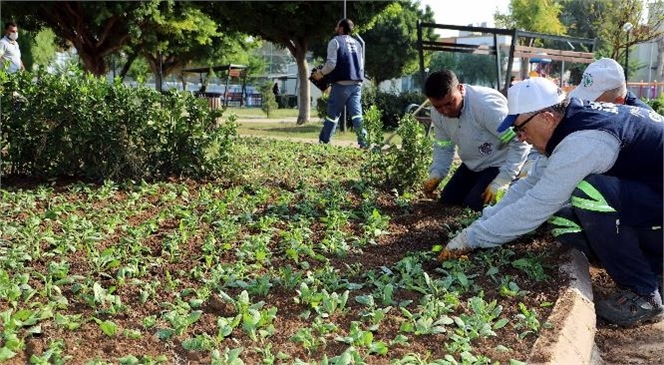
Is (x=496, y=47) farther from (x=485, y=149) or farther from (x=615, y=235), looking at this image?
(x=615, y=235)

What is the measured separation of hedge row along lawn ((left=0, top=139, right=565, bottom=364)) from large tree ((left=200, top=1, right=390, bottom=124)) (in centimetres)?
1093

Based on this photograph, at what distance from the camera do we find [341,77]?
8.80 meters

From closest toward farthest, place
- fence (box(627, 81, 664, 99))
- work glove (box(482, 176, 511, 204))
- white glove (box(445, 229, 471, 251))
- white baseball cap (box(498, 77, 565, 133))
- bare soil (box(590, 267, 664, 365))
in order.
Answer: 1. bare soil (box(590, 267, 664, 365))
2. white baseball cap (box(498, 77, 565, 133))
3. white glove (box(445, 229, 471, 251))
4. work glove (box(482, 176, 511, 204))
5. fence (box(627, 81, 664, 99))

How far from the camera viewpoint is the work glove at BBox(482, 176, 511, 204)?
4.52 m

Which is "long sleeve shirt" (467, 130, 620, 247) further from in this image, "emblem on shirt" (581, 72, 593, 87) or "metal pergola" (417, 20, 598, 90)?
"metal pergola" (417, 20, 598, 90)

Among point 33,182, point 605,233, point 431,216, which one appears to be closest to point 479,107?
point 431,216

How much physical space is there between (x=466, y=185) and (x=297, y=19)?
11.4 metres

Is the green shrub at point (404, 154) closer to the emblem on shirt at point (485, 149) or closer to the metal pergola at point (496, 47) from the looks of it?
the emblem on shirt at point (485, 149)

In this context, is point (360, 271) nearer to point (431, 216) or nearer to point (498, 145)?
point (431, 216)

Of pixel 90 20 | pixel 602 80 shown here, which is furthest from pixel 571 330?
pixel 90 20

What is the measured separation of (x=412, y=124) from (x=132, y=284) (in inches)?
108

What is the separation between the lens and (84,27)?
1983 cm

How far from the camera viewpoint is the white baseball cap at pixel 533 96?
10.5ft

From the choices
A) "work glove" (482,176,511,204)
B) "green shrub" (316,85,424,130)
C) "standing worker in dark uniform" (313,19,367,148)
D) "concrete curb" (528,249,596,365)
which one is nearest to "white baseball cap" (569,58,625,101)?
"work glove" (482,176,511,204)
